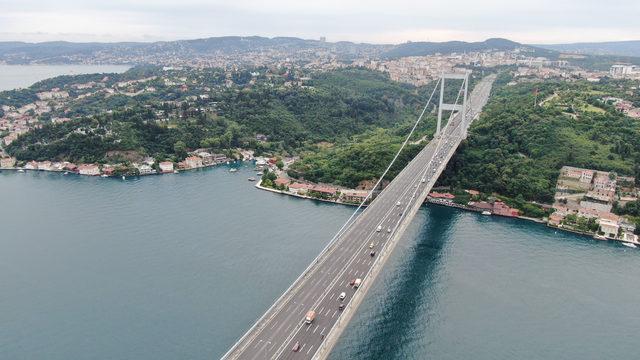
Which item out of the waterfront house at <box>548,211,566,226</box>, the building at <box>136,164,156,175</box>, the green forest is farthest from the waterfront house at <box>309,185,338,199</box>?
the building at <box>136,164,156,175</box>

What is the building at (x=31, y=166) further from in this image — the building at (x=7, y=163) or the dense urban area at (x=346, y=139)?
the building at (x=7, y=163)

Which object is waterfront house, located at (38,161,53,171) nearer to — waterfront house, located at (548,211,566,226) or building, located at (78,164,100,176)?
building, located at (78,164,100,176)

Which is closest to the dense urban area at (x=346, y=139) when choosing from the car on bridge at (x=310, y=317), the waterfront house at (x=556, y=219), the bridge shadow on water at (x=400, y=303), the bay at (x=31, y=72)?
the waterfront house at (x=556, y=219)

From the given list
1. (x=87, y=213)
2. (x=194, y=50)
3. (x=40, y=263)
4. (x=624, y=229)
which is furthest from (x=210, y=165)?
Answer: (x=194, y=50)

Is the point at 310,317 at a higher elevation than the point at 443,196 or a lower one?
higher

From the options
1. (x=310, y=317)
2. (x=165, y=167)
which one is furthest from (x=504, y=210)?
(x=165, y=167)

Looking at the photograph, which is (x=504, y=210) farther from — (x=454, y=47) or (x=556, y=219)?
(x=454, y=47)
